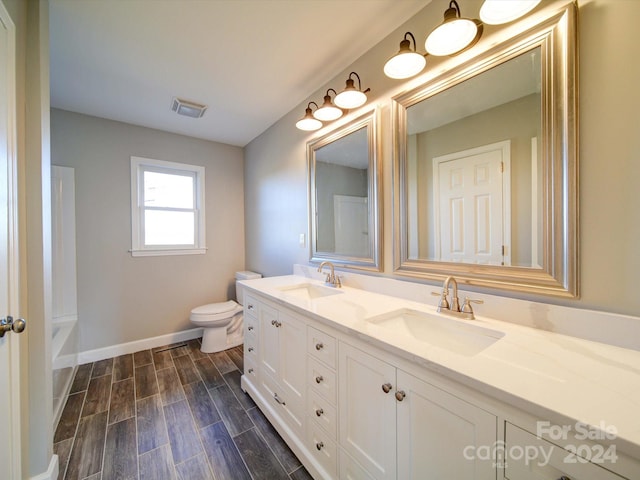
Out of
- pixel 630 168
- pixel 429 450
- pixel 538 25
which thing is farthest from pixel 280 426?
pixel 538 25

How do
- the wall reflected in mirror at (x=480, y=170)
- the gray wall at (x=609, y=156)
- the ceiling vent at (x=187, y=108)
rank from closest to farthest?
the gray wall at (x=609, y=156) → the wall reflected in mirror at (x=480, y=170) → the ceiling vent at (x=187, y=108)

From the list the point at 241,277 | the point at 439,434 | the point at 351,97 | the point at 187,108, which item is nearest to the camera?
the point at 439,434

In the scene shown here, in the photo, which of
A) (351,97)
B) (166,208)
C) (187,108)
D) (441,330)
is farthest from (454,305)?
(166,208)

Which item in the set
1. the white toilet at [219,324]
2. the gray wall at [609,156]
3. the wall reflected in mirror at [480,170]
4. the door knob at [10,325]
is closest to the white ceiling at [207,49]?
the wall reflected in mirror at [480,170]

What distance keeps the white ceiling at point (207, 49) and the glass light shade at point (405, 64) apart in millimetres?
327

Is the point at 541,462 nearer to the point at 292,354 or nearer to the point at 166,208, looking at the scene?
the point at 292,354

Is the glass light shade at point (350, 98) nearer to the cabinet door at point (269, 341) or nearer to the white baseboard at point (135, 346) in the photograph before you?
the cabinet door at point (269, 341)

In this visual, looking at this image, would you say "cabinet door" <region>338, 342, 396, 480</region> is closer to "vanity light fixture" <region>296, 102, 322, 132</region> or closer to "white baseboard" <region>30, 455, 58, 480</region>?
"white baseboard" <region>30, 455, 58, 480</region>

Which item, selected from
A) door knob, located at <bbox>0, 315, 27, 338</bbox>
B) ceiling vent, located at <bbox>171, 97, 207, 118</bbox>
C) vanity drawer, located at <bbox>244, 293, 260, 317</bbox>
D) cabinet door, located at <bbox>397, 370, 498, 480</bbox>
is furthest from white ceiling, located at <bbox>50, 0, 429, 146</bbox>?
cabinet door, located at <bbox>397, 370, 498, 480</bbox>

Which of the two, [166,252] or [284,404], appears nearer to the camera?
[284,404]

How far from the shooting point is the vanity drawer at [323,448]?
116 centimetres

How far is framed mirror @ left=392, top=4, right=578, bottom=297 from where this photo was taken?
0.92 m

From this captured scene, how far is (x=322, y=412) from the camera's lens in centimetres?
122

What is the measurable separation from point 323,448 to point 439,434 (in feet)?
2.36
